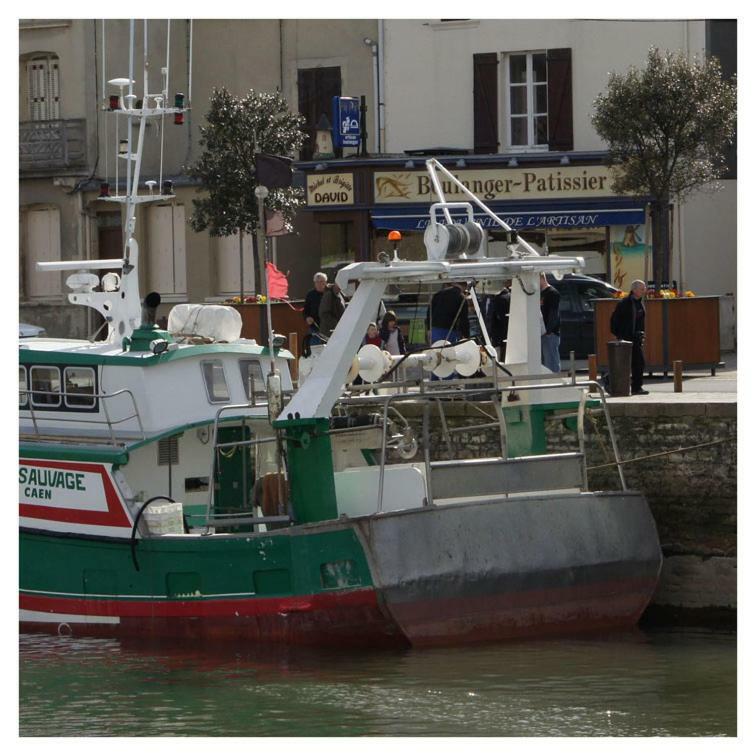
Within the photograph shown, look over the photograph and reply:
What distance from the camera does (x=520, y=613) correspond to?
1483cm

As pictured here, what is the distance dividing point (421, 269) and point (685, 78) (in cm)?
1216

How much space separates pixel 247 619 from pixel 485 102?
16.9 meters

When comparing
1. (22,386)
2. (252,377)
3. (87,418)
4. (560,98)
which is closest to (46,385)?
(22,386)

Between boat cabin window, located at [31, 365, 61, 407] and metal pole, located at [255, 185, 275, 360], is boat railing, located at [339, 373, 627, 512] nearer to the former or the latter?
metal pole, located at [255, 185, 275, 360]

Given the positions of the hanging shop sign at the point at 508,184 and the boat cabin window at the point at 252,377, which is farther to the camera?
the hanging shop sign at the point at 508,184

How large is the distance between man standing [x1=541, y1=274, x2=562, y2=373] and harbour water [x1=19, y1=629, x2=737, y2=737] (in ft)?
16.1

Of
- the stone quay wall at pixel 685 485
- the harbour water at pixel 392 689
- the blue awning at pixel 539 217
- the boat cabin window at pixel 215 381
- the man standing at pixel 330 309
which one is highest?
the blue awning at pixel 539 217

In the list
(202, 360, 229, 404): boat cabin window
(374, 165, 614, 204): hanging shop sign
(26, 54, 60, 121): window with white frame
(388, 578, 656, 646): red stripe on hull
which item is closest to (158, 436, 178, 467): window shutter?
(202, 360, 229, 404): boat cabin window

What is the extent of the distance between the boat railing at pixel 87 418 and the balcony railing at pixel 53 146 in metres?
19.6

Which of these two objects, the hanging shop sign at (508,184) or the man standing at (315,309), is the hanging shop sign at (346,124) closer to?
the hanging shop sign at (508,184)

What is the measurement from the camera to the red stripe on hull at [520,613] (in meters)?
14.6

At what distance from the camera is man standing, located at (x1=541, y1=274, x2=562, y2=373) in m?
20.2

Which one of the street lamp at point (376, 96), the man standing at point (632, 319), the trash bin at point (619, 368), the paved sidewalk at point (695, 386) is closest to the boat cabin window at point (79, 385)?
the paved sidewalk at point (695, 386)

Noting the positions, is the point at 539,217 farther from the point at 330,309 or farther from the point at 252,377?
the point at 252,377
